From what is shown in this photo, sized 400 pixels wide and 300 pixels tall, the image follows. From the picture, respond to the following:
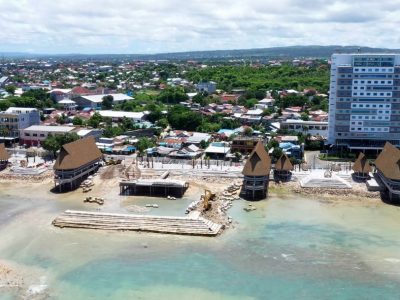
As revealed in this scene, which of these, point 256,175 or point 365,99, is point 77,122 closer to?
point 256,175

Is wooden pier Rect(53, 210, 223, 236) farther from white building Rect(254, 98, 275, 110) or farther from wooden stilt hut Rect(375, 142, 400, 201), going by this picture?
white building Rect(254, 98, 275, 110)

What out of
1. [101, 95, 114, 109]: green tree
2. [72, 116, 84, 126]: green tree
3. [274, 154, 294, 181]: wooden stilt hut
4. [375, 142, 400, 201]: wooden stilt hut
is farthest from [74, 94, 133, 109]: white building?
[375, 142, 400, 201]: wooden stilt hut

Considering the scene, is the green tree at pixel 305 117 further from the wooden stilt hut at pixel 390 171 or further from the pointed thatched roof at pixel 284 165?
the wooden stilt hut at pixel 390 171

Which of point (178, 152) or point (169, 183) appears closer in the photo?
point (169, 183)

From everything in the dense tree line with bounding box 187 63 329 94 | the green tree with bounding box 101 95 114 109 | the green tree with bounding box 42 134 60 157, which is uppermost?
the dense tree line with bounding box 187 63 329 94

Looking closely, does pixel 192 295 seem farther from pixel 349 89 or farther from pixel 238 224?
pixel 349 89

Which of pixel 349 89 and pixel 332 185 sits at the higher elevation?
pixel 349 89

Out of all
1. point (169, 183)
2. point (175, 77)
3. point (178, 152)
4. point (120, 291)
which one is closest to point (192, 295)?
point (120, 291)
